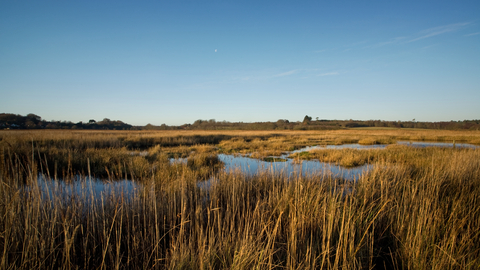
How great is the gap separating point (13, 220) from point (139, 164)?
23.9 feet

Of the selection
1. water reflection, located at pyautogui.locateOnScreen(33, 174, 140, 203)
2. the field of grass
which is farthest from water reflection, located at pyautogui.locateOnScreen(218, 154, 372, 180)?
water reflection, located at pyautogui.locateOnScreen(33, 174, 140, 203)

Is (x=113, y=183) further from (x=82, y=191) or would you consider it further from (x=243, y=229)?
(x=243, y=229)

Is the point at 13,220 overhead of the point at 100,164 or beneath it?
overhead

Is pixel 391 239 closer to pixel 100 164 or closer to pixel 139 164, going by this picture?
pixel 139 164

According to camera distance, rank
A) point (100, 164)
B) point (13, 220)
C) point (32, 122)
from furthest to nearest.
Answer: point (32, 122), point (100, 164), point (13, 220)

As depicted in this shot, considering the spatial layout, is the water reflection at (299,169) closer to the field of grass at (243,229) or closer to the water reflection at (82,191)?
the field of grass at (243,229)

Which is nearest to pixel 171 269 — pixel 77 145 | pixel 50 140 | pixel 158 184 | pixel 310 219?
Result: pixel 310 219

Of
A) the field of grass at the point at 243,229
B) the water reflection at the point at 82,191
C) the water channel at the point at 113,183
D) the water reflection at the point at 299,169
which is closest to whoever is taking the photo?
the field of grass at the point at 243,229

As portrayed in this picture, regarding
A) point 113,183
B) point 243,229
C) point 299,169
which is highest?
point 299,169

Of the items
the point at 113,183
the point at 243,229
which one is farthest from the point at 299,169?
the point at 113,183

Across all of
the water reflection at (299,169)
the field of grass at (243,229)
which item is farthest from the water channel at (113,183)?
the field of grass at (243,229)

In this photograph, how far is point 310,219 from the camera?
3.45 meters

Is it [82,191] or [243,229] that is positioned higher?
[82,191]

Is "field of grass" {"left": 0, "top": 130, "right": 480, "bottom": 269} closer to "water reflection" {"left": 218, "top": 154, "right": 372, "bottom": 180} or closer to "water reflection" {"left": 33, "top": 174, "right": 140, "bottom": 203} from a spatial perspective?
"water reflection" {"left": 33, "top": 174, "right": 140, "bottom": 203}
